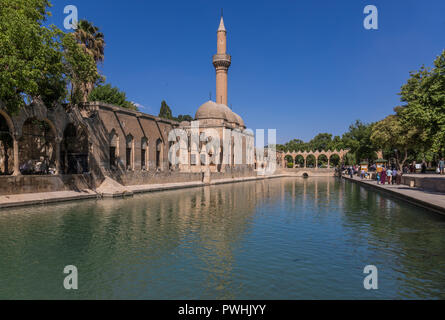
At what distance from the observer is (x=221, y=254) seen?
7445 millimetres

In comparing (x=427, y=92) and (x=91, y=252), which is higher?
(x=427, y=92)

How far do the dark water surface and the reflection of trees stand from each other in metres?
0.02

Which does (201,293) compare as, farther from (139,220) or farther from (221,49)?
(221,49)

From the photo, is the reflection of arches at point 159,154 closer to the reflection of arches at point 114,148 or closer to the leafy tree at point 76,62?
the reflection of arches at point 114,148

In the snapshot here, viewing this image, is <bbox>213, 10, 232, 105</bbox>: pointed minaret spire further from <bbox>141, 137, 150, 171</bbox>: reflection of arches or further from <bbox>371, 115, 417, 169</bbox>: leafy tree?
<bbox>371, 115, 417, 169</bbox>: leafy tree

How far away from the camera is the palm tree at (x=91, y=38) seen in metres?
26.2

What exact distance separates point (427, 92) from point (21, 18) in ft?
61.4

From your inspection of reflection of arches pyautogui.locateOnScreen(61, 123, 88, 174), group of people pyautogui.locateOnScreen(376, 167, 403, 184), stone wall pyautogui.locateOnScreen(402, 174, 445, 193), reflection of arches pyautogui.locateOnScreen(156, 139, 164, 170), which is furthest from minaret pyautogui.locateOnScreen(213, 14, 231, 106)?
stone wall pyautogui.locateOnScreen(402, 174, 445, 193)

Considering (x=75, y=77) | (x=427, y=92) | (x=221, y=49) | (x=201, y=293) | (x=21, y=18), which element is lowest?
(x=201, y=293)

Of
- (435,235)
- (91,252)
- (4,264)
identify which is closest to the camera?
(4,264)

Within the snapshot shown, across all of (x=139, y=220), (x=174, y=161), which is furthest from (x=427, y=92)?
(x=174, y=161)

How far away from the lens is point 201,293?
5.30m

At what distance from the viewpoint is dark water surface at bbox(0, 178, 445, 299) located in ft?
17.8

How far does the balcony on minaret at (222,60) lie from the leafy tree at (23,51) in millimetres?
30961
